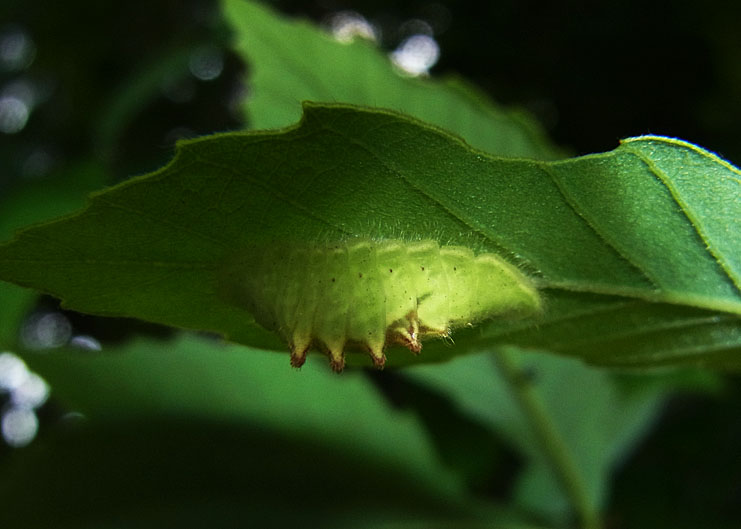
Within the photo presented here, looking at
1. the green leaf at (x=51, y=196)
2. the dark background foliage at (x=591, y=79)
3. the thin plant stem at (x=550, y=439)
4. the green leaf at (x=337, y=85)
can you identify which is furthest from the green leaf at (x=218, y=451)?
the green leaf at (x=51, y=196)

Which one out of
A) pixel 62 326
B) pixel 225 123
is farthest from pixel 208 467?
pixel 62 326

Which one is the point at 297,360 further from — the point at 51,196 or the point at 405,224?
the point at 51,196

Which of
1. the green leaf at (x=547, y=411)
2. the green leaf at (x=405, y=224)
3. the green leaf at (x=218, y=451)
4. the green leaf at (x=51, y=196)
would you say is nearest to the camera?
the green leaf at (x=405, y=224)

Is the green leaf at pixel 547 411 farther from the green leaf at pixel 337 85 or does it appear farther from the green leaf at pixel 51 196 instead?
the green leaf at pixel 51 196

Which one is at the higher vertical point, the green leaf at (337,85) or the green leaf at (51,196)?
the green leaf at (337,85)

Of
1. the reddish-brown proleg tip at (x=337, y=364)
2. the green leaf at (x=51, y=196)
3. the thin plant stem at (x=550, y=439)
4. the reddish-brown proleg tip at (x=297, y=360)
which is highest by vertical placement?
the reddish-brown proleg tip at (x=337, y=364)

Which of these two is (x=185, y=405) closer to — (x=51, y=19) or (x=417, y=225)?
(x=417, y=225)
